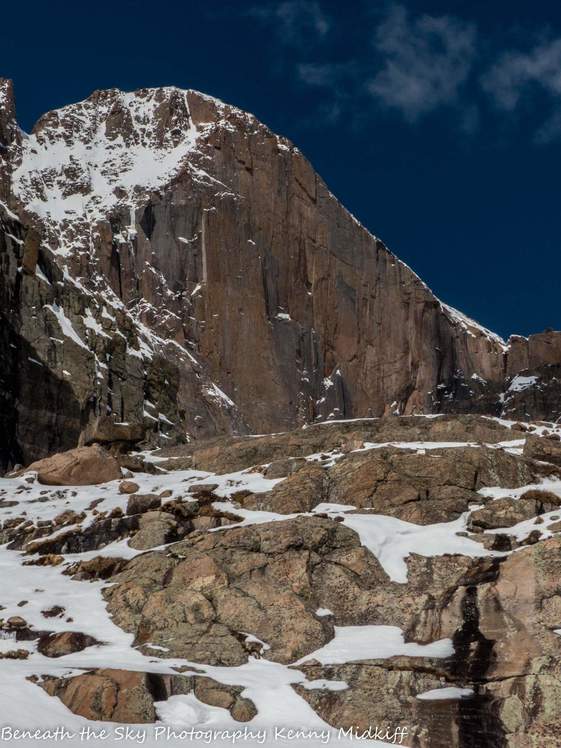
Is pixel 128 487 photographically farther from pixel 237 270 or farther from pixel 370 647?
pixel 237 270

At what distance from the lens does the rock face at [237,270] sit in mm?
111688

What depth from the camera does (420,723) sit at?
2134cm

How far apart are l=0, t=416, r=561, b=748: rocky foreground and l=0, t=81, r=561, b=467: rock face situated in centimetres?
6139

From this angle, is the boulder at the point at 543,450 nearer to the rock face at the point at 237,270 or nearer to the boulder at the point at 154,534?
the boulder at the point at 154,534

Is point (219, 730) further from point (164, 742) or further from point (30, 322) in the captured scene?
point (30, 322)

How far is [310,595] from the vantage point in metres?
26.7

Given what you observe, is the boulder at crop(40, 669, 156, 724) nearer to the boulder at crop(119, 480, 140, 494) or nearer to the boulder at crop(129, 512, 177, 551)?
the boulder at crop(129, 512, 177, 551)

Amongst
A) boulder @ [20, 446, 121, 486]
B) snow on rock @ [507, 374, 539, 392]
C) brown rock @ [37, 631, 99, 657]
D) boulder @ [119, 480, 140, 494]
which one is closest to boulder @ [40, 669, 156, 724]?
brown rock @ [37, 631, 99, 657]

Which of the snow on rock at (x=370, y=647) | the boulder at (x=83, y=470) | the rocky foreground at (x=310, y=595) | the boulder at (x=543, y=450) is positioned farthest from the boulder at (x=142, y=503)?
the boulder at (x=543, y=450)

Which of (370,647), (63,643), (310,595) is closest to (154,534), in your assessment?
(310,595)

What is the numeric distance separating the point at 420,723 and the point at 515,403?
92095 millimetres

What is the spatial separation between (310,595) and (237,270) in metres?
92.5

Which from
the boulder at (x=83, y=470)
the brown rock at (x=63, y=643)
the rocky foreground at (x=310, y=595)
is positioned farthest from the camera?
the boulder at (x=83, y=470)

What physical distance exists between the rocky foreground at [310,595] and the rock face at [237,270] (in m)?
61.4
